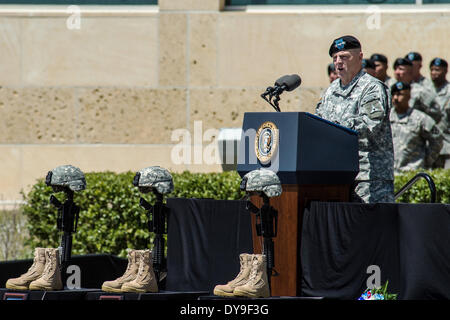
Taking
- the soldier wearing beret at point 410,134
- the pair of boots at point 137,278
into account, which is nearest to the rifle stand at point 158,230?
the pair of boots at point 137,278

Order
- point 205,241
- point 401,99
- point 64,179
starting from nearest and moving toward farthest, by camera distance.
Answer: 1. point 64,179
2. point 205,241
3. point 401,99

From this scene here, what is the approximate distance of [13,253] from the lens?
1159cm

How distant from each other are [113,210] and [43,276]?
3.76m

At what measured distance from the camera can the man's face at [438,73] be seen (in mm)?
11867

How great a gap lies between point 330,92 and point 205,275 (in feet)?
6.08

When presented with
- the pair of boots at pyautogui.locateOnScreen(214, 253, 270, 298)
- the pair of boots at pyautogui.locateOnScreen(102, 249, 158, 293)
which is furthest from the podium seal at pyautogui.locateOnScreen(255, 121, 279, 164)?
the pair of boots at pyautogui.locateOnScreen(102, 249, 158, 293)

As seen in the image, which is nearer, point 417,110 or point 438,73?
point 417,110

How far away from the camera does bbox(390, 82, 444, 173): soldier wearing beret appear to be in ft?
35.8

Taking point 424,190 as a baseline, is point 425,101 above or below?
above

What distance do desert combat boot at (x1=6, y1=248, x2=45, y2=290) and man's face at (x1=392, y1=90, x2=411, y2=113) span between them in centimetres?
534

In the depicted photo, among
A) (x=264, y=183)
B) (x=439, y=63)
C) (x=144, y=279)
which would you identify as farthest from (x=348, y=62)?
(x=439, y=63)

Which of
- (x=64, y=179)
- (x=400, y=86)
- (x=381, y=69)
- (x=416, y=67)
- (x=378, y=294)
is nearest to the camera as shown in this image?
(x=378, y=294)

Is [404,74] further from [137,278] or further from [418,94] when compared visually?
[137,278]

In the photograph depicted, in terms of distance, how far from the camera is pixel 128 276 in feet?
22.2
